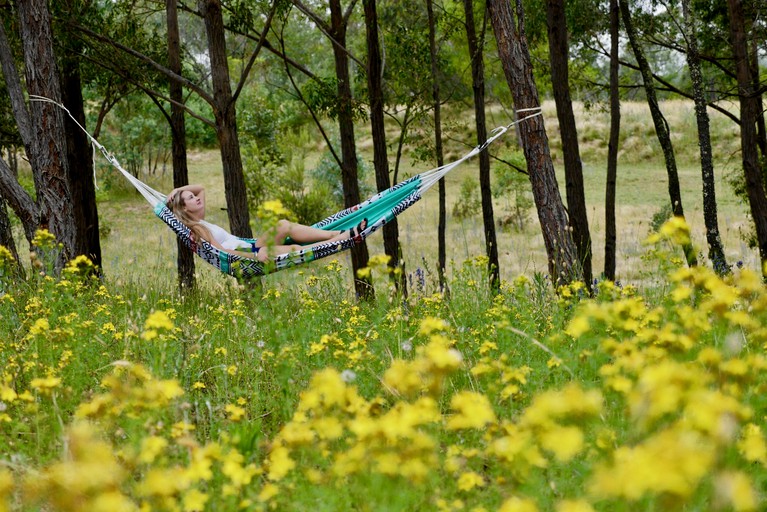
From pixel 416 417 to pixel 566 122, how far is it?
196 inches

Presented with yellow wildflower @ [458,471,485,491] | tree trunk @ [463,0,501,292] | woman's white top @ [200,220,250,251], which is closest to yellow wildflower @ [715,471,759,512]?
yellow wildflower @ [458,471,485,491]

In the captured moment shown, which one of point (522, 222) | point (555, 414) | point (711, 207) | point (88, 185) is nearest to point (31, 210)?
point (88, 185)

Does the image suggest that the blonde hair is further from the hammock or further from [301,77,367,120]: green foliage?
[301,77,367,120]: green foliage

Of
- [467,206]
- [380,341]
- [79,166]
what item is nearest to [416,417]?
[380,341]

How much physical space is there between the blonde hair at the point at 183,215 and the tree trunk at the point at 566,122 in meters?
2.74

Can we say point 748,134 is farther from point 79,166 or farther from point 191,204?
point 79,166

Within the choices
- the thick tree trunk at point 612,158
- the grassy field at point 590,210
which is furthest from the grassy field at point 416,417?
the grassy field at point 590,210

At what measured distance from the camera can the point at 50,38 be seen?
193 inches

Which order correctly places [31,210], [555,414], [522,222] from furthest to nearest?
[522,222] < [31,210] < [555,414]

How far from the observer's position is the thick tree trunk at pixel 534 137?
4320 millimetres

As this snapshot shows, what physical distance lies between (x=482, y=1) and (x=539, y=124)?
300 inches

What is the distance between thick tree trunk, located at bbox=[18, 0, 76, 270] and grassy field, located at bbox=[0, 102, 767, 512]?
5.48ft

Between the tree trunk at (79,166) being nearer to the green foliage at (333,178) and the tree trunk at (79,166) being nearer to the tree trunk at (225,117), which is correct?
the tree trunk at (225,117)

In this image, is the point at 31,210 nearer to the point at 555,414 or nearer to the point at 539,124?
the point at 539,124
